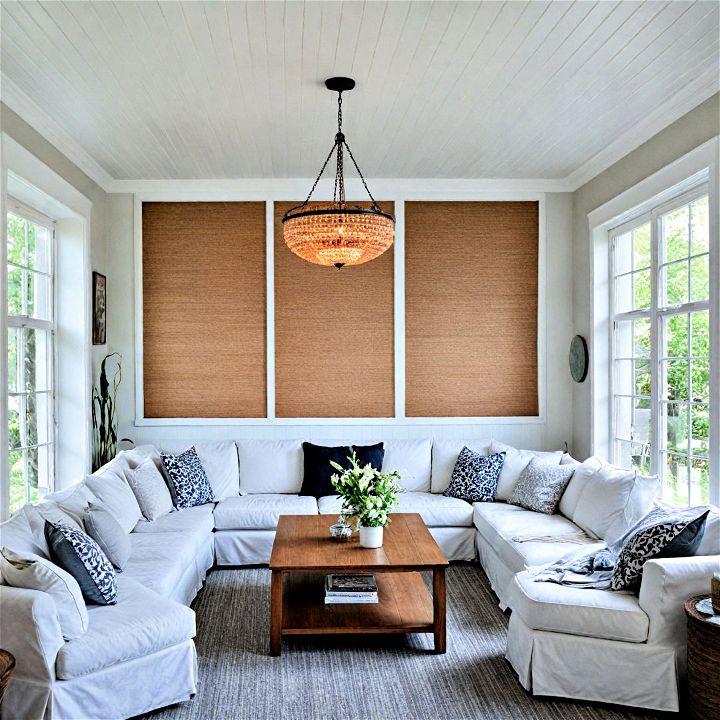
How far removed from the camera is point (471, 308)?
19.7 feet

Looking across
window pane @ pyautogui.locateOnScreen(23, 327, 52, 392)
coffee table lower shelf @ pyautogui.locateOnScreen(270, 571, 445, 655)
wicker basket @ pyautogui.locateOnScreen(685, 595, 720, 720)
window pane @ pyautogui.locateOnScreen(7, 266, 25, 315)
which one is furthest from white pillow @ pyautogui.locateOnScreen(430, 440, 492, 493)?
window pane @ pyautogui.locateOnScreen(7, 266, 25, 315)

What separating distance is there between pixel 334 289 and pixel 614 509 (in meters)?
2.95

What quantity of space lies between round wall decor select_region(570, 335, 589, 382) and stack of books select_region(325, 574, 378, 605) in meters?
2.71

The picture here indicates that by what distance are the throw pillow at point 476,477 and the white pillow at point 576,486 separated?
641 mm

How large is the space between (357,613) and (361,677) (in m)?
0.46

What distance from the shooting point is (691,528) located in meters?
3.10

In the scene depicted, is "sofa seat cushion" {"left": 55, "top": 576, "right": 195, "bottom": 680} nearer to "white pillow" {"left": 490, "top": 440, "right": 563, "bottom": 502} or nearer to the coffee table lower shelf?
the coffee table lower shelf

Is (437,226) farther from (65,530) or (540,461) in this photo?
(65,530)

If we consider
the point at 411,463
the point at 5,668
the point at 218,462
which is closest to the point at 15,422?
the point at 218,462

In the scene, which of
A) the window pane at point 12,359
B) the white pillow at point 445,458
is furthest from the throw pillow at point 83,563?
the white pillow at point 445,458

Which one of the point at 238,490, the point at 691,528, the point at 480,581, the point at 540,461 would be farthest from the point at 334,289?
the point at 691,528

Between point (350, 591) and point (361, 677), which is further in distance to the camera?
point (350, 591)

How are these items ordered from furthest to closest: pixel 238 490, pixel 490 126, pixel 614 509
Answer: pixel 238 490
pixel 490 126
pixel 614 509

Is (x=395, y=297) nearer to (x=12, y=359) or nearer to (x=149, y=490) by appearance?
(x=149, y=490)
